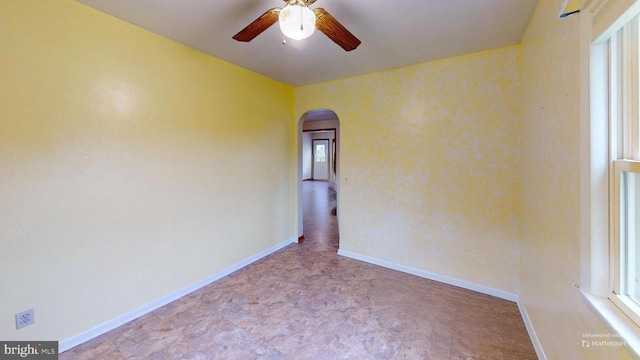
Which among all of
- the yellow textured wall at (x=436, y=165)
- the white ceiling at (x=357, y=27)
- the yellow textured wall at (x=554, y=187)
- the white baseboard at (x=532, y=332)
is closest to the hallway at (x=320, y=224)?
the yellow textured wall at (x=436, y=165)

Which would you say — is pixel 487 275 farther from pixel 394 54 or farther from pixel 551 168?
pixel 394 54

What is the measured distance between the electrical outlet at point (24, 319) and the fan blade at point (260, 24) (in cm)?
223

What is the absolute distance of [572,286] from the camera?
112cm

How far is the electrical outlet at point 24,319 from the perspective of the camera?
1485 millimetres

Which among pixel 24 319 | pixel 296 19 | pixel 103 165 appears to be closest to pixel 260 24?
pixel 296 19

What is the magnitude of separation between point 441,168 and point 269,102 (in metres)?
2.31

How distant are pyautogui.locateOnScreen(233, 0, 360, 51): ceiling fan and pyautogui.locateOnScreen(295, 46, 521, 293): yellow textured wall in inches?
52.3

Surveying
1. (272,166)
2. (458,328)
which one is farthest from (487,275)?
(272,166)

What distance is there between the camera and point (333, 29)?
4.94ft

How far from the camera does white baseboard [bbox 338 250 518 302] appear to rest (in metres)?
2.29

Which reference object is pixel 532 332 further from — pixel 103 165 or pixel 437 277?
pixel 103 165

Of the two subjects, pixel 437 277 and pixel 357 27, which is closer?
pixel 357 27

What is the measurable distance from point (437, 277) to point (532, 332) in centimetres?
94

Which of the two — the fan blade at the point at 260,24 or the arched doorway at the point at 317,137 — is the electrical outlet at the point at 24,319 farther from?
the arched doorway at the point at 317,137
